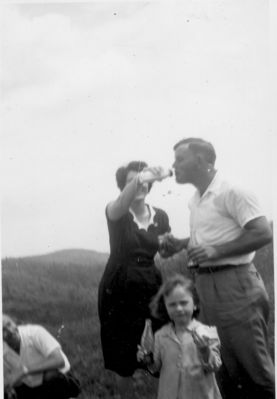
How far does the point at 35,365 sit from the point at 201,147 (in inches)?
28.9

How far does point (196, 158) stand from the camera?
1.82 meters

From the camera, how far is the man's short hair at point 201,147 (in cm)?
182

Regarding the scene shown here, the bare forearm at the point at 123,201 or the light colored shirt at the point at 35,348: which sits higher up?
the bare forearm at the point at 123,201

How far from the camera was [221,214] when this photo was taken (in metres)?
1.78

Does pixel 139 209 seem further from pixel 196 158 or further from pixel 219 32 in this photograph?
pixel 219 32

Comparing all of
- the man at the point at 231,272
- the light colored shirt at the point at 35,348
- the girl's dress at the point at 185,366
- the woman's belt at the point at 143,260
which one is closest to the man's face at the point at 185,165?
the man at the point at 231,272

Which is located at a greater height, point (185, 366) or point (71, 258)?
point (71, 258)

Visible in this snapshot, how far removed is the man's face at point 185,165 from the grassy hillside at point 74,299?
205 mm

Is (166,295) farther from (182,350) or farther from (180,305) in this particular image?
(182,350)

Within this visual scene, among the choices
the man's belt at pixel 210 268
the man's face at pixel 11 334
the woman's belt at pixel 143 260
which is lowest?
the man's face at pixel 11 334

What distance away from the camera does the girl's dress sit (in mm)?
1744

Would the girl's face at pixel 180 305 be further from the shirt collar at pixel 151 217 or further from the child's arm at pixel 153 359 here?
the shirt collar at pixel 151 217

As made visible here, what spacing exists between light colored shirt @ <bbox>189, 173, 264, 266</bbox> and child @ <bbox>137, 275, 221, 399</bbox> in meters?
0.12

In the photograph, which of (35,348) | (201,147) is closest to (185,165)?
(201,147)
